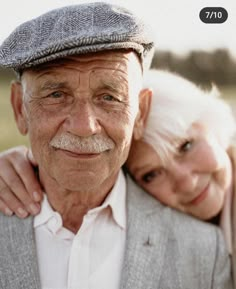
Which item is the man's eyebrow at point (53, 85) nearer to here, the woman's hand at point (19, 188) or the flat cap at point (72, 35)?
the flat cap at point (72, 35)

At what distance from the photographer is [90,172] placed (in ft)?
5.79

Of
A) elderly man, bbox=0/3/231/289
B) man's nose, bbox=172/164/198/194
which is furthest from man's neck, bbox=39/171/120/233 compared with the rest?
man's nose, bbox=172/164/198/194

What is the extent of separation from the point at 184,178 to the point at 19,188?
0.52m

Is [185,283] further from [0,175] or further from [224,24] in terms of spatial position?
[224,24]

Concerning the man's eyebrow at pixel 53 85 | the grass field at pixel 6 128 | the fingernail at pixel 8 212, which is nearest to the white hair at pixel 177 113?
the man's eyebrow at pixel 53 85

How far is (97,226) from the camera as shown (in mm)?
1895

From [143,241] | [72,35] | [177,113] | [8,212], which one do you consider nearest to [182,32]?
[177,113]

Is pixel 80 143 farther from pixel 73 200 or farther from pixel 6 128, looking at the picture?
pixel 6 128

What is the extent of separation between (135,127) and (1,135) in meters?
1.53

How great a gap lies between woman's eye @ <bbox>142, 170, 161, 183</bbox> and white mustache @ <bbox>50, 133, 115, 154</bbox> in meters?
0.31

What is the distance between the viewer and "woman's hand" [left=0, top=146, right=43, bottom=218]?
1877 mm

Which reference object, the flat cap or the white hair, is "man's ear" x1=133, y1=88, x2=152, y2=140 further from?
the flat cap

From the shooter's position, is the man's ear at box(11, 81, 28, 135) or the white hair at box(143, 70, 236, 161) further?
the white hair at box(143, 70, 236, 161)

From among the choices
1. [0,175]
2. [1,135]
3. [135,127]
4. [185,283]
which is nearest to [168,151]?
[135,127]
